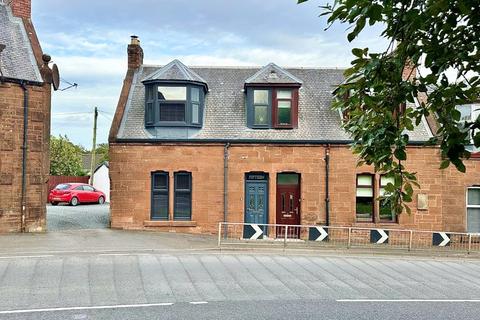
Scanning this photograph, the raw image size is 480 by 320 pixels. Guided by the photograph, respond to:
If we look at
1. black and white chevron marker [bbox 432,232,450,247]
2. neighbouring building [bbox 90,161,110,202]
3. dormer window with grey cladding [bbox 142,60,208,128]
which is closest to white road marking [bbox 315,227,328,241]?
black and white chevron marker [bbox 432,232,450,247]

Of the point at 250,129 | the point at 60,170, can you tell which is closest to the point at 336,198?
the point at 250,129

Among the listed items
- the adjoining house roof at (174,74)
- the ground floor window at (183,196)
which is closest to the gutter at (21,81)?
the adjoining house roof at (174,74)

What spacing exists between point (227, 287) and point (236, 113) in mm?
12265

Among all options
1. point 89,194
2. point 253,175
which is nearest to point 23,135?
point 253,175

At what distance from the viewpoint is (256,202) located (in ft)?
67.7

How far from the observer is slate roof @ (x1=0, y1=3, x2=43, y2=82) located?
18688mm

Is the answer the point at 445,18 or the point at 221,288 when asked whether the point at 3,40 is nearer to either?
the point at 221,288

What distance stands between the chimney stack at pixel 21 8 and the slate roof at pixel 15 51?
21 cm

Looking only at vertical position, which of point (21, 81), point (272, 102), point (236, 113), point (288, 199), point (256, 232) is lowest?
point (256, 232)

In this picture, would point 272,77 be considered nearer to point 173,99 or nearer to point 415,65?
point 173,99

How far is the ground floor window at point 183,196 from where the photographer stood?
67.4ft

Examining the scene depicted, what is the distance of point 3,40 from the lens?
19.7 meters

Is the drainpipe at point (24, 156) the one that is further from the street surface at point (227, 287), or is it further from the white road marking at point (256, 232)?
the white road marking at point (256, 232)

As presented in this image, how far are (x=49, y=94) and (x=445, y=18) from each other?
18.4m
